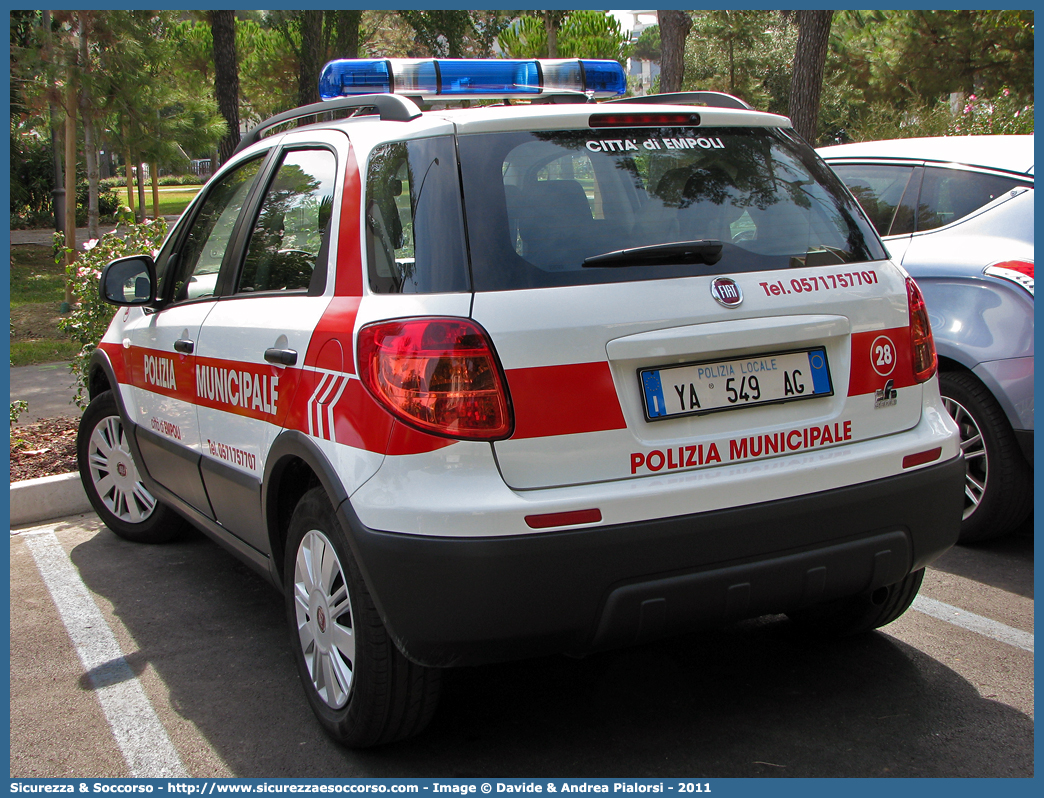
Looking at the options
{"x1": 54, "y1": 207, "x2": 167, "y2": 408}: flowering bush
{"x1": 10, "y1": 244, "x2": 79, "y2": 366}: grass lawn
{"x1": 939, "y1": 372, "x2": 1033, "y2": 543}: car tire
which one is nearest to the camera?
{"x1": 939, "y1": 372, "x2": 1033, "y2": 543}: car tire

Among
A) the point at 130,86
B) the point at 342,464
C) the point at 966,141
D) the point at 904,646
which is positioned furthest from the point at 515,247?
the point at 130,86

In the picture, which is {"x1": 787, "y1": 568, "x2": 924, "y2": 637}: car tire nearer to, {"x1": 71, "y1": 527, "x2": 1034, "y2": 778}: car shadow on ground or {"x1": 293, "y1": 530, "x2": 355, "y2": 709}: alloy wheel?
{"x1": 71, "y1": 527, "x2": 1034, "y2": 778}: car shadow on ground

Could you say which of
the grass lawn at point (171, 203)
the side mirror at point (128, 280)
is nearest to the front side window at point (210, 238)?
the side mirror at point (128, 280)

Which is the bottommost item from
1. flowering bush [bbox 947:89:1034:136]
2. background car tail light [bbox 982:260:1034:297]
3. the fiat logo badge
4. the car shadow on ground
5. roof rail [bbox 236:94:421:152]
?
the car shadow on ground

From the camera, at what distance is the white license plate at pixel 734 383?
2.48m

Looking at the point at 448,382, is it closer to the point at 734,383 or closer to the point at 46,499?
the point at 734,383

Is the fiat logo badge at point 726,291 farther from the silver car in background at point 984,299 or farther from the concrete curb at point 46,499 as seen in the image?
the concrete curb at point 46,499

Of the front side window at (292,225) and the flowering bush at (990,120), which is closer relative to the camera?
the front side window at (292,225)

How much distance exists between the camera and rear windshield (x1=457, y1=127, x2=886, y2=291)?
8.23ft

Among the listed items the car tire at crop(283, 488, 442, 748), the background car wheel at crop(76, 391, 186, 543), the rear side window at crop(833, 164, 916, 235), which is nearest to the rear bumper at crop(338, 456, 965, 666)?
the car tire at crop(283, 488, 442, 748)

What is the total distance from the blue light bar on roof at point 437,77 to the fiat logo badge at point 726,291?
4.81 ft

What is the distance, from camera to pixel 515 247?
2484mm

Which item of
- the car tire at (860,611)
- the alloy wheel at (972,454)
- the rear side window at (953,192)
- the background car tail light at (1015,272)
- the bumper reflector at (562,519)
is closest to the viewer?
the bumper reflector at (562,519)

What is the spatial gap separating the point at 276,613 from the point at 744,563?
2192mm
